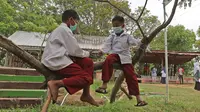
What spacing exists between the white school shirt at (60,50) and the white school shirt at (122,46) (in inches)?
42.6

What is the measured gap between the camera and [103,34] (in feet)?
71.2

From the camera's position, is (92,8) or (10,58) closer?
(10,58)

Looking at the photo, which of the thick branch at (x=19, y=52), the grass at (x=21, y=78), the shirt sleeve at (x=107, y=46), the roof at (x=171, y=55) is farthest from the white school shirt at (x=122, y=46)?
the roof at (x=171, y=55)

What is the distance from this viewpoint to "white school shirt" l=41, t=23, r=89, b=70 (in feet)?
10.3

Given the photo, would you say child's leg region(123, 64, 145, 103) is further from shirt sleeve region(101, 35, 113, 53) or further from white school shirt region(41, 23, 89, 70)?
white school shirt region(41, 23, 89, 70)

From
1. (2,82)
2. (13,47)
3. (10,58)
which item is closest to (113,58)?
(13,47)

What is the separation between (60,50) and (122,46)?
1383 millimetres

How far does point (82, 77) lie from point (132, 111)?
12.3ft

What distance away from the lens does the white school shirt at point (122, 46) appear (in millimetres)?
4129

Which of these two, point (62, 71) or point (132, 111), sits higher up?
point (62, 71)

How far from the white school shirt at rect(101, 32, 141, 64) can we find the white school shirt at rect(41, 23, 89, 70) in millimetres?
1083

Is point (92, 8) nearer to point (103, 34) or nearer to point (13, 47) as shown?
point (103, 34)

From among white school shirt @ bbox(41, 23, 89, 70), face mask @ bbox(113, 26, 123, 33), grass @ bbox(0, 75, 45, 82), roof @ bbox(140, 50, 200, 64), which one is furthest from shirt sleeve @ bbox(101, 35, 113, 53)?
roof @ bbox(140, 50, 200, 64)

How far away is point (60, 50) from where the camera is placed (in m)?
3.16
